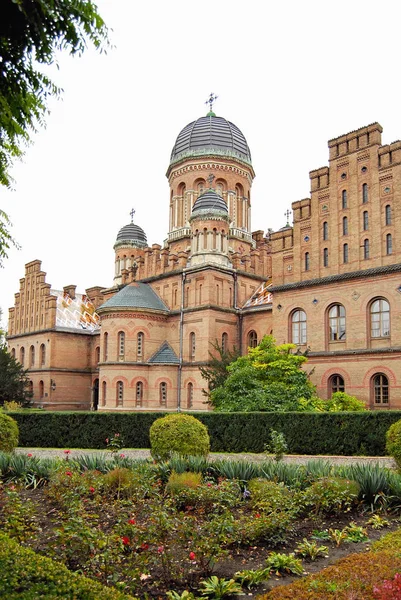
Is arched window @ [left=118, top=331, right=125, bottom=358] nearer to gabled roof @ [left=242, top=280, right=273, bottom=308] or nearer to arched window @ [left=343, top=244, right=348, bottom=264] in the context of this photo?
gabled roof @ [left=242, top=280, right=273, bottom=308]

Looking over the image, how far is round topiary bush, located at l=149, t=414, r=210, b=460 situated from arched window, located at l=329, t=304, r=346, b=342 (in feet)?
48.2

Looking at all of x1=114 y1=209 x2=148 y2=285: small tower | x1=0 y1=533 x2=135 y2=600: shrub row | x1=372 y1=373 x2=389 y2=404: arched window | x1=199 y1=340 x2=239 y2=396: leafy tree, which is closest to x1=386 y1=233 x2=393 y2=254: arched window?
x1=372 y1=373 x2=389 y2=404: arched window

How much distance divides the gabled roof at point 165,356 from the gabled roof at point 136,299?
2.87 metres

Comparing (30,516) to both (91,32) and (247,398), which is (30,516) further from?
(247,398)

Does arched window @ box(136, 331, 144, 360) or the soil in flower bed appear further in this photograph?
arched window @ box(136, 331, 144, 360)

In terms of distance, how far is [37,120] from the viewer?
626 cm

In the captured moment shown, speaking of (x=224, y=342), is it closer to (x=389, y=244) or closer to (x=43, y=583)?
(x=389, y=244)

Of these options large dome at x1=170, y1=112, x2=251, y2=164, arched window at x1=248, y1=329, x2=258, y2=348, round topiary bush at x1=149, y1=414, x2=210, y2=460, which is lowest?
round topiary bush at x1=149, y1=414, x2=210, y2=460

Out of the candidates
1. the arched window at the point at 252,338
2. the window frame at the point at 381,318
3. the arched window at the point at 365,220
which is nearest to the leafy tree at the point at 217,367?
the arched window at the point at 252,338

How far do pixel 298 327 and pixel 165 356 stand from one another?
1054cm

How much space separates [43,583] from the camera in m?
5.48

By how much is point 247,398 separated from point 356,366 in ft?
21.0

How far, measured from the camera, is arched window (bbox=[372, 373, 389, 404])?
26984mm

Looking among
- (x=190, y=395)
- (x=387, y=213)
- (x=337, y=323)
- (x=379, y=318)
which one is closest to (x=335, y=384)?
(x=337, y=323)
